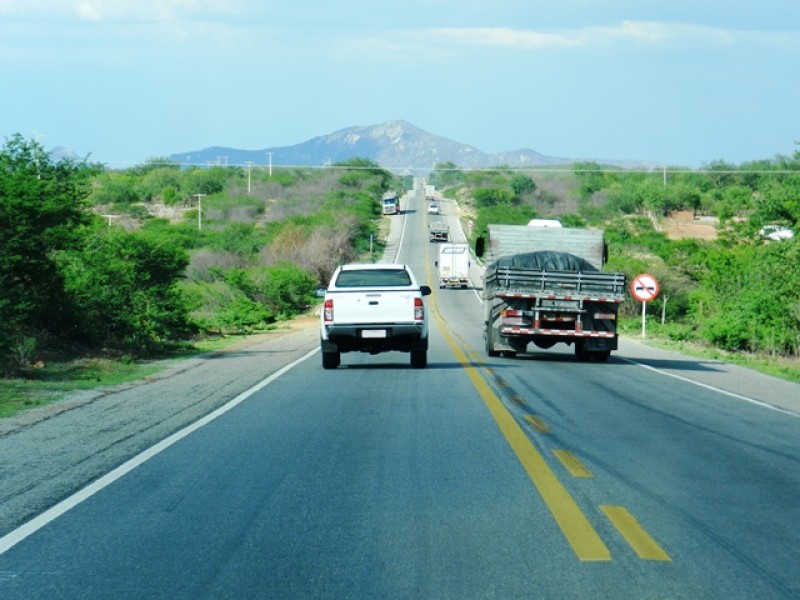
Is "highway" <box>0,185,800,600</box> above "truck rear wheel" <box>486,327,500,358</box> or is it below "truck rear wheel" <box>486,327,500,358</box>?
above

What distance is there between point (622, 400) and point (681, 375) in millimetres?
6590

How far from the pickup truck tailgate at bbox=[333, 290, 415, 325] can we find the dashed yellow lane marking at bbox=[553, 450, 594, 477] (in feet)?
→ 35.3

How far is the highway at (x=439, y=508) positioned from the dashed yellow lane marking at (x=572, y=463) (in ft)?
0.10

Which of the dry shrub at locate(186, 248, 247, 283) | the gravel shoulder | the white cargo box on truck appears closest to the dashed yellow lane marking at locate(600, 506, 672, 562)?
the gravel shoulder

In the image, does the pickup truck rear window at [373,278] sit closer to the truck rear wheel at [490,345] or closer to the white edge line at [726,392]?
the truck rear wheel at [490,345]

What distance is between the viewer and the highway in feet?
21.7

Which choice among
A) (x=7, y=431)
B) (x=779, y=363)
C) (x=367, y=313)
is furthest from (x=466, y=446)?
(x=779, y=363)

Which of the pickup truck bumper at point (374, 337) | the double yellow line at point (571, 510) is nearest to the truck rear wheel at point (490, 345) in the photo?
the pickup truck bumper at point (374, 337)

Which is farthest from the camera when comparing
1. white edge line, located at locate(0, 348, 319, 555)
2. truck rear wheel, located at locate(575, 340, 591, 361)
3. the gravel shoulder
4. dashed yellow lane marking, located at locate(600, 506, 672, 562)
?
truck rear wheel, located at locate(575, 340, 591, 361)

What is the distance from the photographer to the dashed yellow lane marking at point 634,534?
7.17 metres

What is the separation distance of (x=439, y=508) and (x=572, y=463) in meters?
2.50

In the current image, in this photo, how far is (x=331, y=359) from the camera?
74.0ft

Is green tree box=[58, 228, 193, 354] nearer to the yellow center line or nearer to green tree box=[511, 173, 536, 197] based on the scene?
the yellow center line

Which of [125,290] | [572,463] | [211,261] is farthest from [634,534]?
[211,261]
